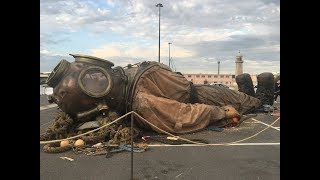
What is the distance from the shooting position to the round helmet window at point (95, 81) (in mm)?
8672

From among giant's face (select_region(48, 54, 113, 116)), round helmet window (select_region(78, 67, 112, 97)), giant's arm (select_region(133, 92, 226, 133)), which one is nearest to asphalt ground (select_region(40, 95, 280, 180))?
giant's arm (select_region(133, 92, 226, 133))

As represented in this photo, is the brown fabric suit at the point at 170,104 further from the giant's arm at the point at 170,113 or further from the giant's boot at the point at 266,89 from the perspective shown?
the giant's boot at the point at 266,89

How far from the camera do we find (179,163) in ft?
20.7

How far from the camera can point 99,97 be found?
8711 mm

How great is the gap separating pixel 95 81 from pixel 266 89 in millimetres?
9030

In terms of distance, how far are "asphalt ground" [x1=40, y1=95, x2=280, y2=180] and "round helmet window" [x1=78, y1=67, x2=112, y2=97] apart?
1956 mm

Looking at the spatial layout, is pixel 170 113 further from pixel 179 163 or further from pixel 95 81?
pixel 179 163

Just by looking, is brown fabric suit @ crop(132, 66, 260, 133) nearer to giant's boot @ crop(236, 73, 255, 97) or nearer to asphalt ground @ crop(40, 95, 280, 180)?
asphalt ground @ crop(40, 95, 280, 180)

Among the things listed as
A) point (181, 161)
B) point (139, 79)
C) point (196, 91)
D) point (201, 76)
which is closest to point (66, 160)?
point (181, 161)

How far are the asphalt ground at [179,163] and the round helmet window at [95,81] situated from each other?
6.42 ft

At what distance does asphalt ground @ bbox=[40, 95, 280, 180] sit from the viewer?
5.62m
